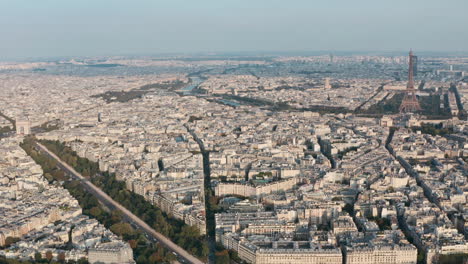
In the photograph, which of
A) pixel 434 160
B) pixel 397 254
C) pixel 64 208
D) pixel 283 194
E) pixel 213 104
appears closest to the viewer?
pixel 397 254

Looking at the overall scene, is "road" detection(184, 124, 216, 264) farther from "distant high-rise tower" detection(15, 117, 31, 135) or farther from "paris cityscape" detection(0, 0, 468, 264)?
"distant high-rise tower" detection(15, 117, 31, 135)

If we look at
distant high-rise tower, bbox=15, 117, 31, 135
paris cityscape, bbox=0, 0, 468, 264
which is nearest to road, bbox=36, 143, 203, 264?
paris cityscape, bbox=0, 0, 468, 264

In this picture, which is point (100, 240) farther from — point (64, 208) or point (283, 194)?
point (283, 194)

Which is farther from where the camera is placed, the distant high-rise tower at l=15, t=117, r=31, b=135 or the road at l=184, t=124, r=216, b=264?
the distant high-rise tower at l=15, t=117, r=31, b=135

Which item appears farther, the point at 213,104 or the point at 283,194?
the point at 213,104

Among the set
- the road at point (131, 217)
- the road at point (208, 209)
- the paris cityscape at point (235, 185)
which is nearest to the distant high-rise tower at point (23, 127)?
the paris cityscape at point (235, 185)

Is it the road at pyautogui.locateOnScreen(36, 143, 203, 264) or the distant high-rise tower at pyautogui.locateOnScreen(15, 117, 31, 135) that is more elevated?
the distant high-rise tower at pyautogui.locateOnScreen(15, 117, 31, 135)

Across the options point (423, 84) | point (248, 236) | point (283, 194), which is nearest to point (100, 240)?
point (248, 236)
